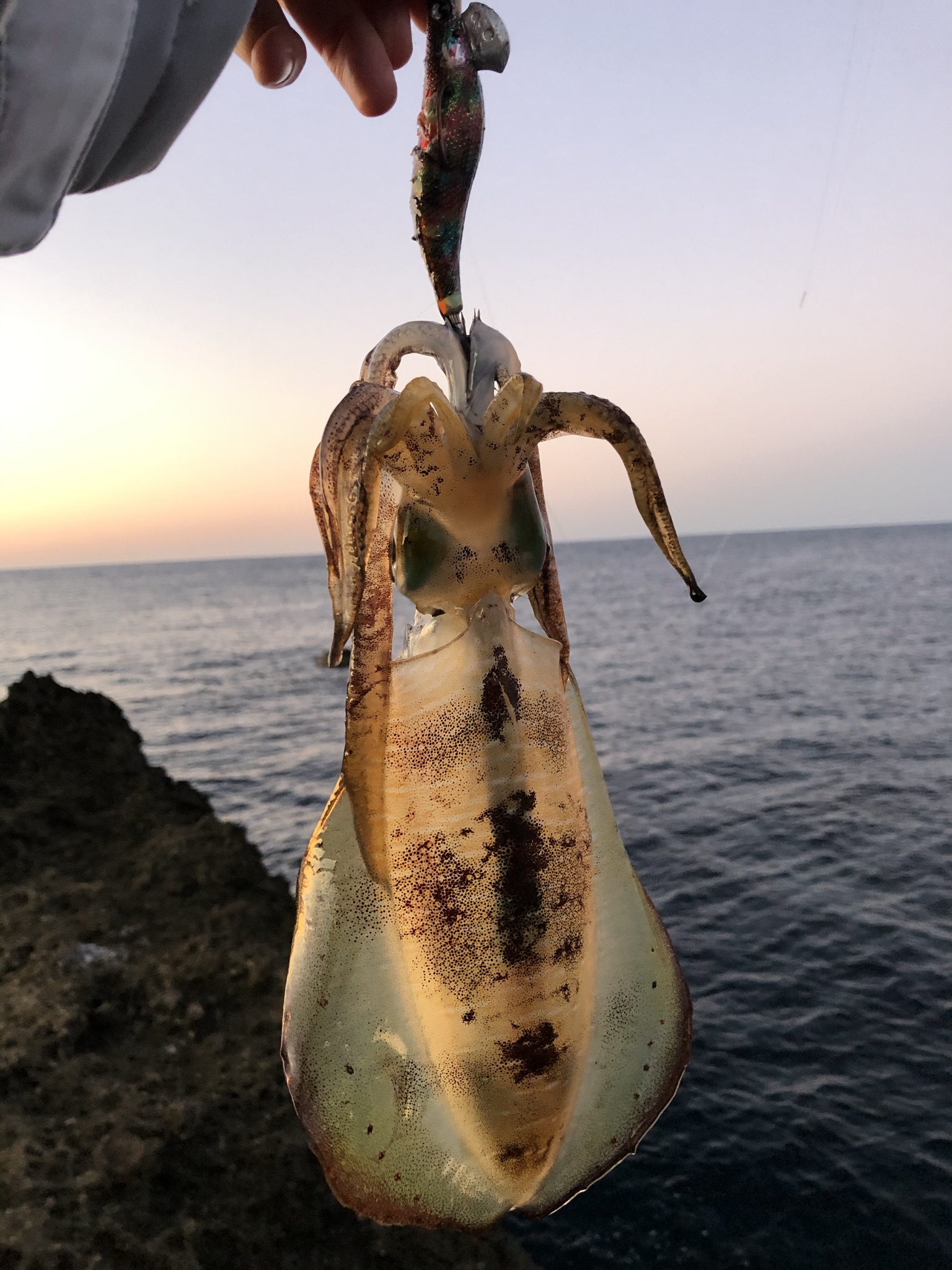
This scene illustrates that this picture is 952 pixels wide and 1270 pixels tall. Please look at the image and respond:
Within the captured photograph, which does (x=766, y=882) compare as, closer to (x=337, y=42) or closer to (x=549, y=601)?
(x=549, y=601)

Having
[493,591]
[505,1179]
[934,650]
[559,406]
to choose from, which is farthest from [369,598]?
[934,650]

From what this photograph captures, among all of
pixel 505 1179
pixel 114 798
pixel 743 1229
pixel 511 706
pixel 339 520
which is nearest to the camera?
pixel 339 520

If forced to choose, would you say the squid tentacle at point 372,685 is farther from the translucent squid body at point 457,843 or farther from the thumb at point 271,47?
the thumb at point 271,47

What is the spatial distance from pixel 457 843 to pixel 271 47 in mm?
2314

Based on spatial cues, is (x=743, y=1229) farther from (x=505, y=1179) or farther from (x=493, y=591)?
(x=493, y=591)

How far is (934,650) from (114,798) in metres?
46.2

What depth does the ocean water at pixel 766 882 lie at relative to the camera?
8.89 m

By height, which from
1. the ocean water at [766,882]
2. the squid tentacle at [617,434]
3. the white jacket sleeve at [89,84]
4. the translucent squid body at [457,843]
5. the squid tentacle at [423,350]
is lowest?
→ the ocean water at [766,882]

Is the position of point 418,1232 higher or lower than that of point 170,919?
lower

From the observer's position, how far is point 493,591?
1.64m

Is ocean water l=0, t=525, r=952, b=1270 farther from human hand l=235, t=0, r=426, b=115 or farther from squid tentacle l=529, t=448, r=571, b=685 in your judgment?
human hand l=235, t=0, r=426, b=115

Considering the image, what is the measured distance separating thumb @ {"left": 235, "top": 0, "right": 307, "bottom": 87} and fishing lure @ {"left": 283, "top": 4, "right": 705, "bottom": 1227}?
1093 mm

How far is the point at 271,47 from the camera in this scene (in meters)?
2.36

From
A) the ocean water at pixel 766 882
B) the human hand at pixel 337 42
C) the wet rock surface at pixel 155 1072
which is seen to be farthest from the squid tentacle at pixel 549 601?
the ocean water at pixel 766 882
